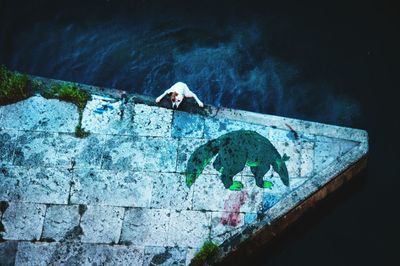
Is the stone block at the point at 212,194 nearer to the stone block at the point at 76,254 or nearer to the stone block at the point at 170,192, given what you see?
the stone block at the point at 170,192

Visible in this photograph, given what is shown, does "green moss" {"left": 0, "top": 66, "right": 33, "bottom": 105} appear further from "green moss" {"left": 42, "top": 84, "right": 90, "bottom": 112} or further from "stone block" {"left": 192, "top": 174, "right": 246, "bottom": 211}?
"stone block" {"left": 192, "top": 174, "right": 246, "bottom": 211}

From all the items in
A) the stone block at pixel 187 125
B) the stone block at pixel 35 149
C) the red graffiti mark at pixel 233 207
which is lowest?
the red graffiti mark at pixel 233 207

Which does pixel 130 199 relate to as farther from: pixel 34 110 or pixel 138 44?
pixel 138 44

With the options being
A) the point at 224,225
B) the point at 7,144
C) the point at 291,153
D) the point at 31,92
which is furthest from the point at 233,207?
the point at 31,92

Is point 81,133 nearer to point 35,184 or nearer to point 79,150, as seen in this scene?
point 79,150

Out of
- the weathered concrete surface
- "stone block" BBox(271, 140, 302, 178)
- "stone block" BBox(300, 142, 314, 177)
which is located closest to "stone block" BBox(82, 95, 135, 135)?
the weathered concrete surface

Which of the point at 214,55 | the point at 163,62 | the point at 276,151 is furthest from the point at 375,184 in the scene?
the point at 163,62

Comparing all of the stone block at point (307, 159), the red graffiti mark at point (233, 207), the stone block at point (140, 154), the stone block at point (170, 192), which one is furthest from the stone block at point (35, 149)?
the stone block at point (307, 159)
